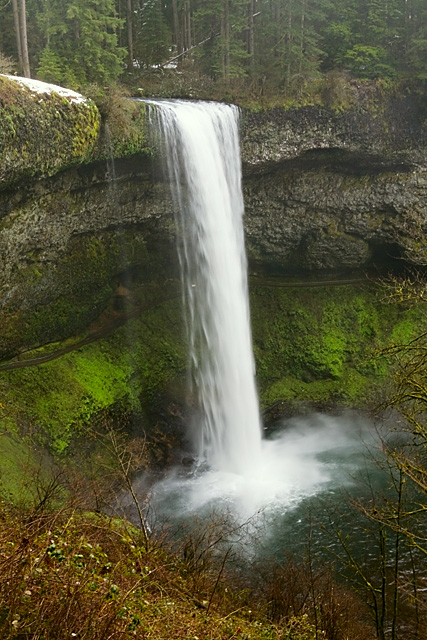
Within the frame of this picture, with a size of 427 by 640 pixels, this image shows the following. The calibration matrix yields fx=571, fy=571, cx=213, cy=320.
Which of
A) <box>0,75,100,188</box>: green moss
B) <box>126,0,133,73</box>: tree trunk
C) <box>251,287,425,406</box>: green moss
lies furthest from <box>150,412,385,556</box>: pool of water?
<box>126,0,133,73</box>: tree trunk

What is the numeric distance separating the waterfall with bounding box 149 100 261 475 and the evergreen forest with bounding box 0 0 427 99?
3471mm

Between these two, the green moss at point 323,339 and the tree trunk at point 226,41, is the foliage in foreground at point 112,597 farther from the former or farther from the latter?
the tree trunk at point 226,41

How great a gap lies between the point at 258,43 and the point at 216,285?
11311mm

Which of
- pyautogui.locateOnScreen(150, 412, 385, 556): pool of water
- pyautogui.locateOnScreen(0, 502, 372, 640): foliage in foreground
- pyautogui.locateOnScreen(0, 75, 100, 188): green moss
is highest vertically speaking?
pyautogui.locateOnScreen(0, 75, 100, 188): green moss

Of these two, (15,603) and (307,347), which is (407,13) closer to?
(307,347)

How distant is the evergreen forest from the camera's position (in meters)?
19.0

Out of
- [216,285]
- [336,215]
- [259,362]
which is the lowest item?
[259,362]

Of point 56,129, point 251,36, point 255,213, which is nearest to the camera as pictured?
point 56,129

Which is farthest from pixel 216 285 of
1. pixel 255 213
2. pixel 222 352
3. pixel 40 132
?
pixel 40 132

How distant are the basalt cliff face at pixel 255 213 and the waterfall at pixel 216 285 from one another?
3.83ft

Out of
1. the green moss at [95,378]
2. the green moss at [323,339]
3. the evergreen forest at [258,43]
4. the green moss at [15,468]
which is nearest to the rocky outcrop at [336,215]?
the green moss at [323,339]

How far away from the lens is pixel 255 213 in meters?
20.7

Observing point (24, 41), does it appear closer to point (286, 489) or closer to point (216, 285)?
point (216, 285)

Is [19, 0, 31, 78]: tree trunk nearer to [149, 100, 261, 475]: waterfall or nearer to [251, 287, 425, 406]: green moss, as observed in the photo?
[149, 100, 261, 475]: waterfall
